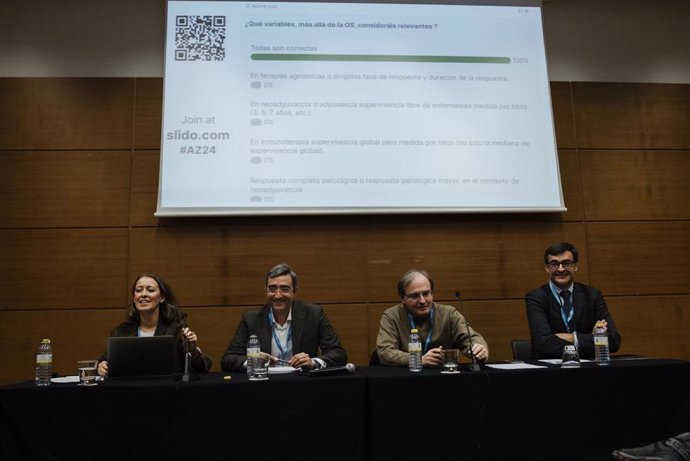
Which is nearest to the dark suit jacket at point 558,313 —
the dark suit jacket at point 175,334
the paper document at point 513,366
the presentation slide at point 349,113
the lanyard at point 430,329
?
the paper document at point 513,366

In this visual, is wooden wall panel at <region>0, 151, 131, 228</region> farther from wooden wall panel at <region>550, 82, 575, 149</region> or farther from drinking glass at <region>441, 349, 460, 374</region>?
wooden wall panel at <region>550, 82, 575, 149</region>

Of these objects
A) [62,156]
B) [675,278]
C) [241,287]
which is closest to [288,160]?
[241,287]

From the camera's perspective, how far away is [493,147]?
3.99 meters

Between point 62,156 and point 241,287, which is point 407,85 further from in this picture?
point 62,156

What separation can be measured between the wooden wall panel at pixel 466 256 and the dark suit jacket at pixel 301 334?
2.92 feet

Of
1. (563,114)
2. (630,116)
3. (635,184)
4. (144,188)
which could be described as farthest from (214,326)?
(630,116)

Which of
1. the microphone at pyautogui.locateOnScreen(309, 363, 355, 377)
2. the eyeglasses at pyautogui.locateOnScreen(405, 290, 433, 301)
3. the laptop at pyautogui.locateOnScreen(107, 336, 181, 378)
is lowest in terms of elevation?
the microphone at pyautogui.locateOnScreen(309, 363, 355, 377)

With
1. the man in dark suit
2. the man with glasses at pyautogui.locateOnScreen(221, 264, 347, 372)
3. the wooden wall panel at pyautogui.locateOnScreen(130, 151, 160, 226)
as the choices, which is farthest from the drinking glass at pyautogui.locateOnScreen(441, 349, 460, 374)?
the wooden wall panel at pyautogui.locateOnScreen(130, 151, 160, 226)

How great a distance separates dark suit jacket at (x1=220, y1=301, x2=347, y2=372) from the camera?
9.79ft

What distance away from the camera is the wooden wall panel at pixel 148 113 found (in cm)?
398

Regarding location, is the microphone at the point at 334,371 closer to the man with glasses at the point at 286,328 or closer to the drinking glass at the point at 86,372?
the man with glasses at the point at 286,328

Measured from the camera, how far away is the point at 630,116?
434 cm

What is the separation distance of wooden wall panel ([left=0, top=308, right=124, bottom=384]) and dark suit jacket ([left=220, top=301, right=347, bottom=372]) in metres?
1.30

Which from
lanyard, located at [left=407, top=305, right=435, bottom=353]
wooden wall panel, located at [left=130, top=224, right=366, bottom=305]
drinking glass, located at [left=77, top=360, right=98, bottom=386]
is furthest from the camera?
wooden wall panel, located at [left=130, top=224, right=366, bottom=305]
